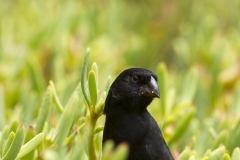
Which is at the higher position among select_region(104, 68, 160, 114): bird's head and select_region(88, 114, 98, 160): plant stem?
select_region(104, 68, 160, 114): bird's head

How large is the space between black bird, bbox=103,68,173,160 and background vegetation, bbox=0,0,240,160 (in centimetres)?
6

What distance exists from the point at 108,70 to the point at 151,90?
3.42 ft

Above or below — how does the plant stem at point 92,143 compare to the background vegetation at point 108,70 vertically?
below

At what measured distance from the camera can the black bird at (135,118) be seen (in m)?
1.76

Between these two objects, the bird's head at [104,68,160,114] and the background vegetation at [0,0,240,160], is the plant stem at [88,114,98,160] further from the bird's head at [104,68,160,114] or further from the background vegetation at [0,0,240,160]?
the bird's head at [104,68,160,114]

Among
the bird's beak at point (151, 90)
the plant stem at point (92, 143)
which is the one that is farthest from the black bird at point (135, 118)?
the plant stem at point (92, 143)

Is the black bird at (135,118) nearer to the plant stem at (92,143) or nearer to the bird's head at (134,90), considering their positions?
the bird's head at (134,90)

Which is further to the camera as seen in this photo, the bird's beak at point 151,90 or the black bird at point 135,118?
the bird's beak at point 151,90

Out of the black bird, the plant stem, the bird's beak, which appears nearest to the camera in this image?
the plant stem

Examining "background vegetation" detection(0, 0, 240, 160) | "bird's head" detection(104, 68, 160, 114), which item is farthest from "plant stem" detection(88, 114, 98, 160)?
"bird's head" detection(104, 68, 160, 114)

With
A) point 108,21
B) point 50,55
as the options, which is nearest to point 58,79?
point 50,55

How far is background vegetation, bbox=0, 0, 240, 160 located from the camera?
1690 mm

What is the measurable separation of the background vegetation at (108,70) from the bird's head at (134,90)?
0.23 ft

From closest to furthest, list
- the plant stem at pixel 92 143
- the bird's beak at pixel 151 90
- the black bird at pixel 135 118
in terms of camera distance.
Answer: the plant stem at pixel 92 143 < the black bird at pixel 135 118 < the bird's beak at pixel 151 90
